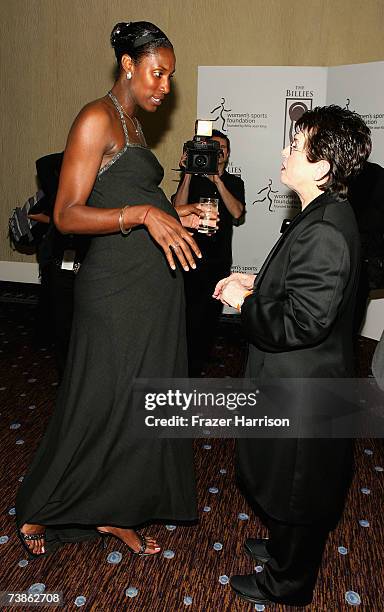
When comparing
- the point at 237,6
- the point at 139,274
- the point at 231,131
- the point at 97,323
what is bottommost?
the point at 97,323

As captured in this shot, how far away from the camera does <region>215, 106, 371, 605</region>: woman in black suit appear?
151cm

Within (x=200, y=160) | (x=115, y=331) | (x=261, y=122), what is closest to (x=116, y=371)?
(x=115, y=331)

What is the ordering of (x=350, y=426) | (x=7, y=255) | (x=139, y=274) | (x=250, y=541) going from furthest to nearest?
(x=7, y=255) → (x=250, y=541) → (x=139, y=274) → (x=350, y=426)

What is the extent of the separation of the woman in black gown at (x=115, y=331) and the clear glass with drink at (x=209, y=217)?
132mm

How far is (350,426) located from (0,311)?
14.7ft

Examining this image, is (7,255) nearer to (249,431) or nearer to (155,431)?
(155,431)

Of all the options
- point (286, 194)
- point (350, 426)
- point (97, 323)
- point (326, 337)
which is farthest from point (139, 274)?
point (286, 194)

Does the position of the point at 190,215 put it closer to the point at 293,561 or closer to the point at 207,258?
the point at 293,561

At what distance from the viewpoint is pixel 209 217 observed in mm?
2154

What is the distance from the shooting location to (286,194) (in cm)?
526

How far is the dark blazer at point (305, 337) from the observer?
4.94 feet

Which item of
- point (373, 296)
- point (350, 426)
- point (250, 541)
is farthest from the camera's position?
point (373, 296)

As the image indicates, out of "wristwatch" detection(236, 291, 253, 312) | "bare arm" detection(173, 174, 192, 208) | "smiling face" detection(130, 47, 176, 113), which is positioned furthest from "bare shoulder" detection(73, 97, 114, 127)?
A: "bare arm" detection(173, 174, 192, 208)

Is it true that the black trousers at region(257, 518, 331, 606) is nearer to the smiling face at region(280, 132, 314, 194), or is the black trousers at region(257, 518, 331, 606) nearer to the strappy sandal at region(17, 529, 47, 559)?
the strappy sandal at region(17, 529, 47, 559)
